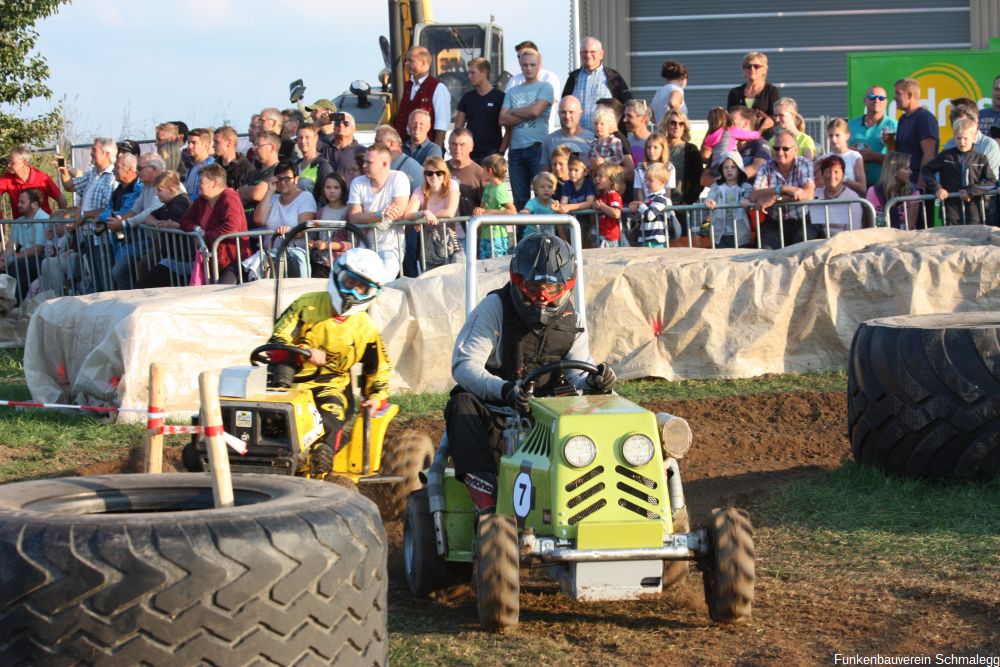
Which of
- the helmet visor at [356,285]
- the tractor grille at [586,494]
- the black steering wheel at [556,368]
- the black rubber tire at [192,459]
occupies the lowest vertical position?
the black rubber tire at [192,459]

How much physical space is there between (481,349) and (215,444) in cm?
232

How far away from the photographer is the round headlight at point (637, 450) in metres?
5.38

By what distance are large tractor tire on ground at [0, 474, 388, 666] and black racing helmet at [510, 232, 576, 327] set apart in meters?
2.34

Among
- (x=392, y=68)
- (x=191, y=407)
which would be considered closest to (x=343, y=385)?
(x=191, y=407)

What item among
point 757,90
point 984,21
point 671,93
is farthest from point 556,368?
point 984,21

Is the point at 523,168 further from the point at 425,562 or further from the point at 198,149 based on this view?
the point at 425,562

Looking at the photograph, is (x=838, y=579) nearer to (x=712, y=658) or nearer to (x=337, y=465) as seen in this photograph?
(x=712, y=658)

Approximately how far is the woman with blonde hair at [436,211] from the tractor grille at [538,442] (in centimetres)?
642

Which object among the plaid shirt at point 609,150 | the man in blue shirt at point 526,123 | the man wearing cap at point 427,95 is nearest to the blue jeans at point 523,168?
the man in blue shirt at point 526,123

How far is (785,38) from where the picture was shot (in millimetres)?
22578

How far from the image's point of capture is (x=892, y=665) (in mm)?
4824

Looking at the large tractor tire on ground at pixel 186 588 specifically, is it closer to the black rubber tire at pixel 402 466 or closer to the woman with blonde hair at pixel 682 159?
the black rubber tire at pixel 402 466

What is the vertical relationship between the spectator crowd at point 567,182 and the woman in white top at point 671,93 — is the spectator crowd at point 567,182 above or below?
below

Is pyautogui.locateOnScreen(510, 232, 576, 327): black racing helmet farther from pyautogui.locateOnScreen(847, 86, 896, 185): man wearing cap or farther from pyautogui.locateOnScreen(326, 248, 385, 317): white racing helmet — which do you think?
pyautogui.locateOnScreen(847, 86, 896, 185): man wearing cap
